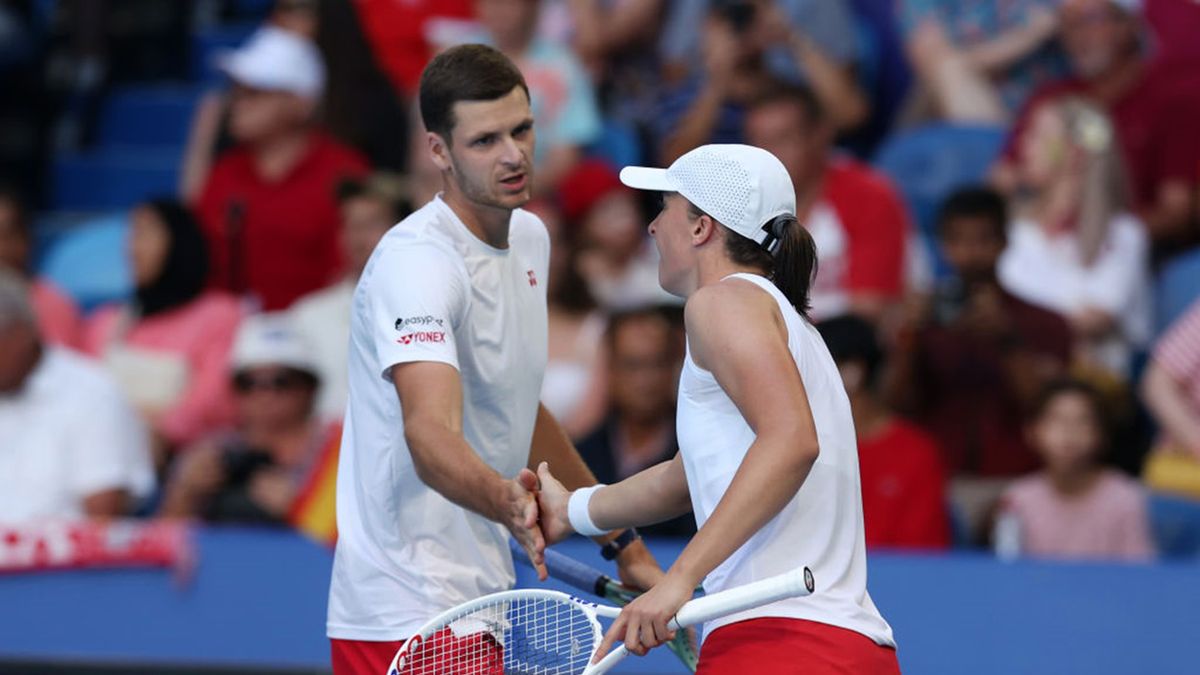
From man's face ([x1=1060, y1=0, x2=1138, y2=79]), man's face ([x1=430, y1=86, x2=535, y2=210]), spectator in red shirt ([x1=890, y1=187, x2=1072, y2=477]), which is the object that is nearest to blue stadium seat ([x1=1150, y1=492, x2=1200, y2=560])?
spectator in red shirt ([x1=890, y1=187, x2=1072, y2=477])

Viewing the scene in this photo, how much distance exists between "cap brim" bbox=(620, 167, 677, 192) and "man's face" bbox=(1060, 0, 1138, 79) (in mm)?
4932

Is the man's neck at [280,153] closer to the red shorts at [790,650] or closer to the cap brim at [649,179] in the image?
the cap brim at [649,179]

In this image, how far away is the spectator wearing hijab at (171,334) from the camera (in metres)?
7.84

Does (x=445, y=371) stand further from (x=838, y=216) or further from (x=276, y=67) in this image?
(x=276, y=67)

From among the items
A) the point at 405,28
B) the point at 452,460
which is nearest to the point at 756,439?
the point at 452,460

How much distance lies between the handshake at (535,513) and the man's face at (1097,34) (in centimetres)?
503

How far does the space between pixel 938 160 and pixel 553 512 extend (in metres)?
5.00

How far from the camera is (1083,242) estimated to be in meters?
7.79

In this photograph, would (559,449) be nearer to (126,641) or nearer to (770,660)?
(770,660)

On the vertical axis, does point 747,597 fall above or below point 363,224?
below

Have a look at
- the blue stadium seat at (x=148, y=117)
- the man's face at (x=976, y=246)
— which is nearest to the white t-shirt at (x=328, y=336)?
the man's face at (x=976, y=246)

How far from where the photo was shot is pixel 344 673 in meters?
4.17

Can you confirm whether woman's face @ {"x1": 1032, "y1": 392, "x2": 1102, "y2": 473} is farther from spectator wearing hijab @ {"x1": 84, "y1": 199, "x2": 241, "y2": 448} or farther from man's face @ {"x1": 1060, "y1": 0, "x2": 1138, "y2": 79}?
spectator wearing hijab @ {"x1": 84, "y1": 199, "x2": 241, "y2": 448}

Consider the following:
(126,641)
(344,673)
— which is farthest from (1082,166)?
(344,673)
